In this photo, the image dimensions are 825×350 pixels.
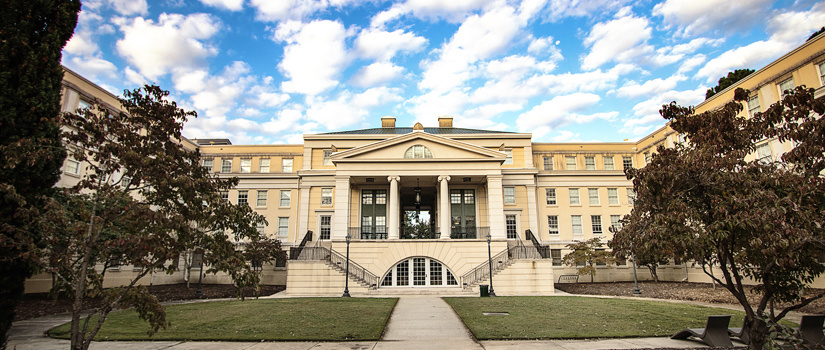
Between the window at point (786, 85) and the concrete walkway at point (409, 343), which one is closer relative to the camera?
the concrete walkway at point (409, 343)

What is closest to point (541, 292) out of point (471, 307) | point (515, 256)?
point (515, 256)

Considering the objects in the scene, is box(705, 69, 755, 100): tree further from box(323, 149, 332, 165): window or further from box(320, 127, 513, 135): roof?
box(323, 149, 332, 165): window

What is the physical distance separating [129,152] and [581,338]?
10.8 meters

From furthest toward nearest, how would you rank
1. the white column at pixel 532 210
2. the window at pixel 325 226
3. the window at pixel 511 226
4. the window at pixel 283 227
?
1. the window at pixel 283 227
2. the window at pixel 325 226
3. the window at pixel 511 226
4. the white column at pixel 532 210

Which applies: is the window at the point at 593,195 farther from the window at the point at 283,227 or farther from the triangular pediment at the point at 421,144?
the window at the point at 283,227

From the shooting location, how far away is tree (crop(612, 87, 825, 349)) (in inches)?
271

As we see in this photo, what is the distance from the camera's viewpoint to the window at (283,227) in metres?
36.5

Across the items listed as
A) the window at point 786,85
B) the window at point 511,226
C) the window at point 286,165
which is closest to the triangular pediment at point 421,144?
the window at point 511,226

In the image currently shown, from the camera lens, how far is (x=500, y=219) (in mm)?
28422

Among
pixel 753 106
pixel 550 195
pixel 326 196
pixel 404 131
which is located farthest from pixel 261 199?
pixel 753 106

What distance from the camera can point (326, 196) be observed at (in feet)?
117

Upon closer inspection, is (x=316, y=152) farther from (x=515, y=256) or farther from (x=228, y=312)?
(x=228, y=312)

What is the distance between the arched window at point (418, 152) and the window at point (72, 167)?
20.3 meters

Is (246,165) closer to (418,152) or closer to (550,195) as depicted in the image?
(418,152)
